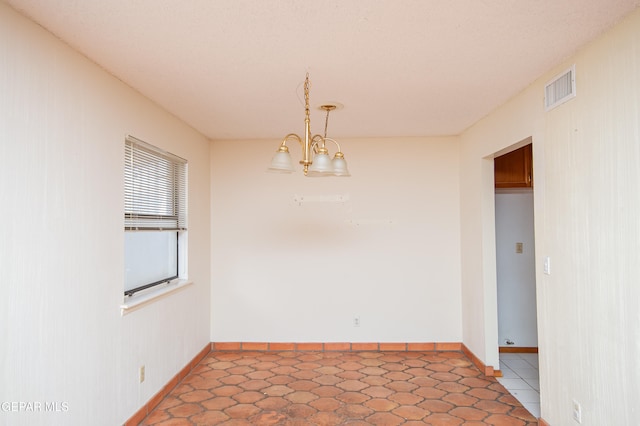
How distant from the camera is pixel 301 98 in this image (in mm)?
3242

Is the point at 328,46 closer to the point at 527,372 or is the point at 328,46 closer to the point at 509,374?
the point at 509,374

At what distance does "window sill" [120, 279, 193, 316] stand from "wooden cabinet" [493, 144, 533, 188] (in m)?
3.48

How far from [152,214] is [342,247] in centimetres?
220

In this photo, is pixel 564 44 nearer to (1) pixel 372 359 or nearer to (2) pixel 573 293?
(2) pixel 573 293

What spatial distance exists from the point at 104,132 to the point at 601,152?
9.57 ft

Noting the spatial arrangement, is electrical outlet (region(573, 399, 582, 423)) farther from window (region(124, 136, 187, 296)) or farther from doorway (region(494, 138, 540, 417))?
window (region(124, 136, 187, 296))

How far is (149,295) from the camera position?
10.6 ft

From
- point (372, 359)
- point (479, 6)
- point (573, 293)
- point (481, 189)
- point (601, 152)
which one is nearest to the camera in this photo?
point (479, 6)

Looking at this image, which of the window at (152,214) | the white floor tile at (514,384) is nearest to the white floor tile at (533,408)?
the white floor tile at (514,384)

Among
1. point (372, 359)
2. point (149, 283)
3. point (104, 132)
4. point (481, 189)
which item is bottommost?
point (372, 359)

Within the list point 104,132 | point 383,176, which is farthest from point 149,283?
point 383,176

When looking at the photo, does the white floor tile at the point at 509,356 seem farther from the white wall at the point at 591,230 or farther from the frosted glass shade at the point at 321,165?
the frosted glass shade at the point at 321,165

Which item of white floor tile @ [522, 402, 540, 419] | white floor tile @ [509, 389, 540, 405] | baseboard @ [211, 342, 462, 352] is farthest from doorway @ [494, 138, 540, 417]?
white floor tile @ [522, 402, 540, 419]

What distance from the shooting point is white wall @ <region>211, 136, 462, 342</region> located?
472cm
